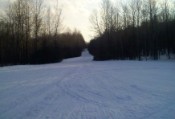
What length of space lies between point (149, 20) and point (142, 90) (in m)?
48.3

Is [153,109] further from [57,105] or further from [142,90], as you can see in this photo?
[142,90]

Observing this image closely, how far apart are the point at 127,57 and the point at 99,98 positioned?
52.5 m

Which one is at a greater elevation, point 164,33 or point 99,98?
point 164,33

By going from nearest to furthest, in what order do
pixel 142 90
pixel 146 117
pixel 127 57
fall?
1. pixel 146 117
2. pixel 142 90
3. pixel 127 57

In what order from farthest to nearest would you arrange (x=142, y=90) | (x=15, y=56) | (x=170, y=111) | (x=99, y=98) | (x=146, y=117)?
1. (x=15, y=56)
2. (x=142, y=90)
3. (x=99, y=98)
4. (x=170, y=111)
5. (x=146, y=117)

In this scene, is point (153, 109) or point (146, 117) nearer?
point (146, 117)

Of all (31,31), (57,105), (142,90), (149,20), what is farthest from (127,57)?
(57,105)

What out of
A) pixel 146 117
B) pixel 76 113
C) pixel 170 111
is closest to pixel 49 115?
pixel 76 113

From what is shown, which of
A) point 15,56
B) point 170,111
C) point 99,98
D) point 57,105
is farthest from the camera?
point 15,56

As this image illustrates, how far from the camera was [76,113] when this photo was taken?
8.70 meters

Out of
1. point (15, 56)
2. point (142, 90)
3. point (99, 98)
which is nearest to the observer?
point (99, 98)

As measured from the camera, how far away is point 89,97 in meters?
11.7

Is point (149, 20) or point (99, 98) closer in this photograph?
point (99, 98)

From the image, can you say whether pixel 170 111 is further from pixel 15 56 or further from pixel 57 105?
pixel 15 56
